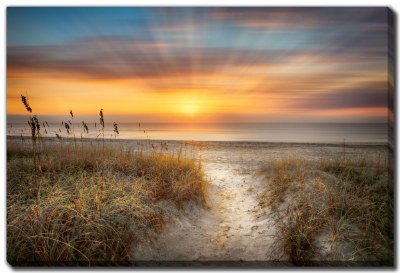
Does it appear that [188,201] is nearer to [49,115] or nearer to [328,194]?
[328,194]

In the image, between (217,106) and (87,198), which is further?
(217,106)

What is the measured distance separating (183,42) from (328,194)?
239cm

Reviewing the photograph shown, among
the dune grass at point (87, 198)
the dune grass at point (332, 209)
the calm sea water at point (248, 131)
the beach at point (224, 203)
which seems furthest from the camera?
the calm sea water at point (248, 131)

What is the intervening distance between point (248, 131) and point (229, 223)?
1.28 metres

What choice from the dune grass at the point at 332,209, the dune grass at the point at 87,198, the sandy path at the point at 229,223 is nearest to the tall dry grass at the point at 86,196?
the dune grass at the point at 87,198

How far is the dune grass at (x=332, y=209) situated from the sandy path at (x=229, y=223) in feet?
0.50

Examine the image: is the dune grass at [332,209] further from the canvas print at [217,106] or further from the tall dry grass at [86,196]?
the tall dry grass at [86,196]

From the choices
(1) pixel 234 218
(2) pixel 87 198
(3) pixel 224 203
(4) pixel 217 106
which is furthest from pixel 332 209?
(2) pixel 87 198

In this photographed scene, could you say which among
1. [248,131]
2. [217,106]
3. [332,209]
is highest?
[217,106]

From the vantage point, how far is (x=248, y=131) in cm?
499

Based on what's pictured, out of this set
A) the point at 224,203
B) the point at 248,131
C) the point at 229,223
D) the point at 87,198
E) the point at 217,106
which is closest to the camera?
the point at 87,198

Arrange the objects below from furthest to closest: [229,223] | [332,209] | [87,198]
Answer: [229,223] → [332,209] → [87,198]

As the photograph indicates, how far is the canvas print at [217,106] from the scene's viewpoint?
4105 mm

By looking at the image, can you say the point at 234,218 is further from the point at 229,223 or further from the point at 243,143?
the point at 243,143
